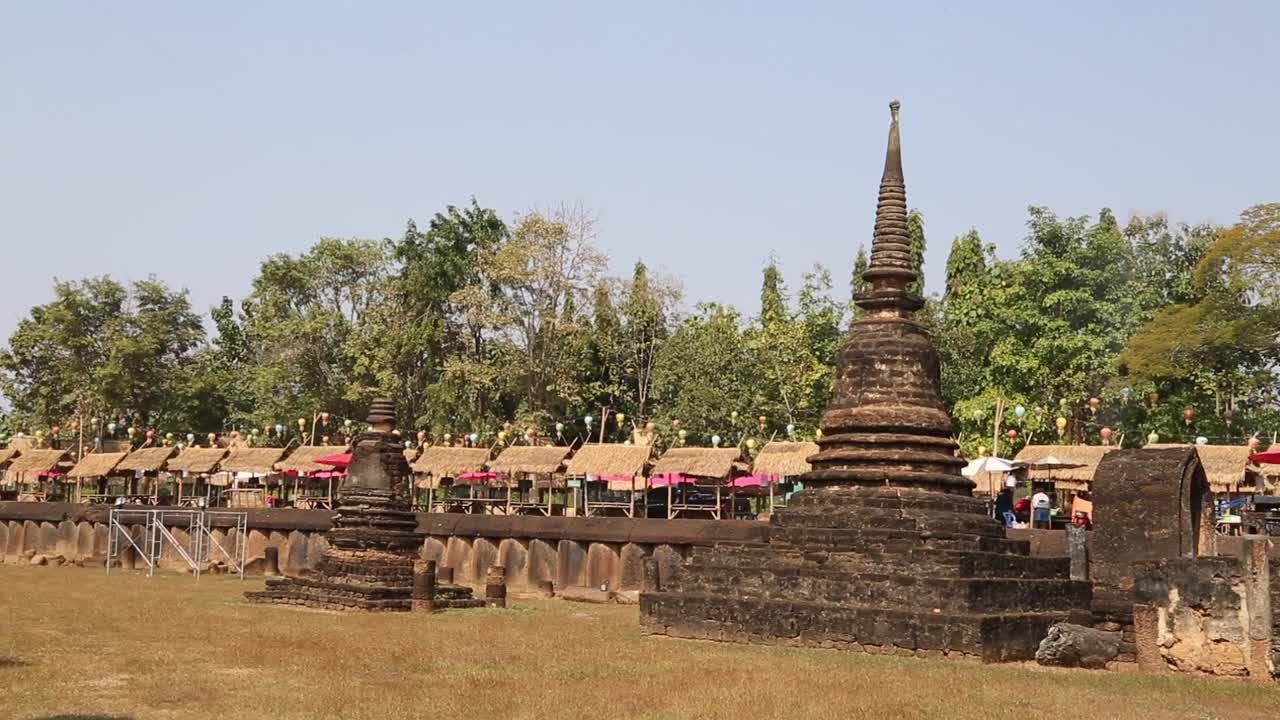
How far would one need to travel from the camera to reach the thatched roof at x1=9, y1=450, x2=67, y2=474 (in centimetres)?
5703

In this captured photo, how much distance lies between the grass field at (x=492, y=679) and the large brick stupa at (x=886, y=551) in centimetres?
78

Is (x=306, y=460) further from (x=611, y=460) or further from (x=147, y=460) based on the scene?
(x=611, y=460)

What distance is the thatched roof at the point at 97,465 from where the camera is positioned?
5488 cm

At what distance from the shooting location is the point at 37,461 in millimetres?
57625

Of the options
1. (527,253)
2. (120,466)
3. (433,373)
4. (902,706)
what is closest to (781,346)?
(527,253)

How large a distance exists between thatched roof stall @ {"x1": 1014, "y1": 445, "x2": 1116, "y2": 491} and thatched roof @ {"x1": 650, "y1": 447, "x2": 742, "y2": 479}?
7.82 meters

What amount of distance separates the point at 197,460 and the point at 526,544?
2315 cm

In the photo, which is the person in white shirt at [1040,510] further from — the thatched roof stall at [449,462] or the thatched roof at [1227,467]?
the thatched roof stall at [449,462]

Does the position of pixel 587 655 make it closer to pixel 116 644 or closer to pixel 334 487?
pixel 116 644

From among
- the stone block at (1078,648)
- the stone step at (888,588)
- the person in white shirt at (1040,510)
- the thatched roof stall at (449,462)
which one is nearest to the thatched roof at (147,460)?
the thatched roof stall at (449,462)

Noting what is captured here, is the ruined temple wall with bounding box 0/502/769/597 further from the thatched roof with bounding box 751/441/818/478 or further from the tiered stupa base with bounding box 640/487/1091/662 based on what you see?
the thatched roof with bounding box 751/441/818/478

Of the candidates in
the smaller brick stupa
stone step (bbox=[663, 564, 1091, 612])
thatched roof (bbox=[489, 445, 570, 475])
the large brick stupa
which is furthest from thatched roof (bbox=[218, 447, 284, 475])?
stone step (bbox=[663, 564, 1091, 612])

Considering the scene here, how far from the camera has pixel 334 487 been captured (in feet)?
188

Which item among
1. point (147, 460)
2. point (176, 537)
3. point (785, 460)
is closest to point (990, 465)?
point (785, 460)
